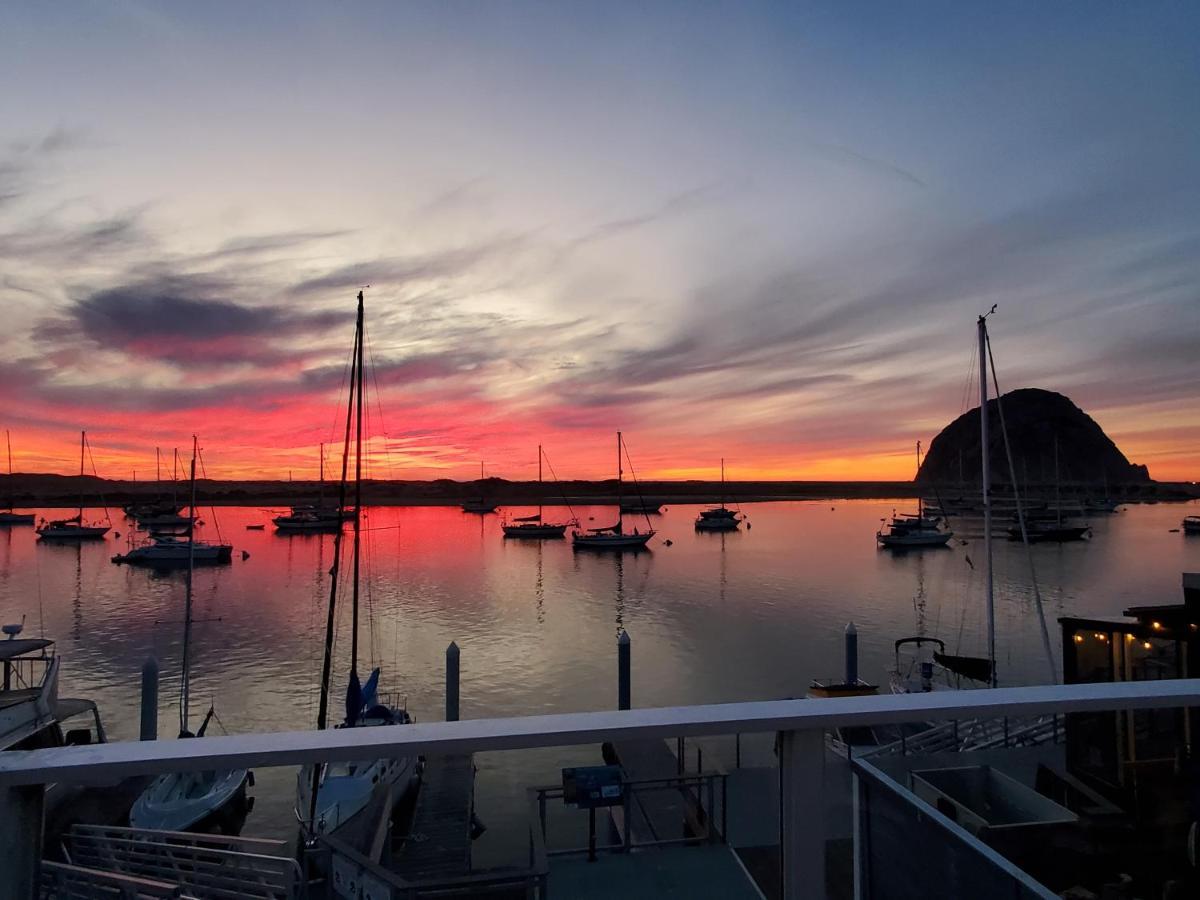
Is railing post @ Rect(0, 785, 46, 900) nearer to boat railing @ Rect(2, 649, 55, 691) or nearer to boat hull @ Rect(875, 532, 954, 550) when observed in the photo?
boat railing @ Rect(2, 649, 55, 691)

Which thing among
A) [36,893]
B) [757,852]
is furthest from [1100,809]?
[36,893]

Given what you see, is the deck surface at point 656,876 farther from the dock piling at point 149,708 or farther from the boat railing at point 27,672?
the boat railing at point 27,672

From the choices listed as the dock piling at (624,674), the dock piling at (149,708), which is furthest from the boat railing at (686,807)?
the dock piling at (149,708)

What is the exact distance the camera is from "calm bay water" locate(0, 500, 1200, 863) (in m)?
25.4

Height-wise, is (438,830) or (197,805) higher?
(438,830)

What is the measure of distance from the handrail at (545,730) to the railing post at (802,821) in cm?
12

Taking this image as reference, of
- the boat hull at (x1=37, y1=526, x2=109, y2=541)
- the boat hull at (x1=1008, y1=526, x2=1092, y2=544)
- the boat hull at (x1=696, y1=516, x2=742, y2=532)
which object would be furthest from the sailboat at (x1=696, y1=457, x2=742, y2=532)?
the boat hull at (x1=37, y1=526, x2=109, y2=541)

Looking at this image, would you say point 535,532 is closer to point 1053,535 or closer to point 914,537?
point 914,537

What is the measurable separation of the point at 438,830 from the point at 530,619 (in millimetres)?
33992

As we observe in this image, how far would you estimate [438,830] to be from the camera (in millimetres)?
7758

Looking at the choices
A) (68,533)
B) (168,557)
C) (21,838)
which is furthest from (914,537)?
(68,533)

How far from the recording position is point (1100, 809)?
265cm

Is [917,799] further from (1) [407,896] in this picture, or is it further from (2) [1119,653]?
(2) [1119,653]

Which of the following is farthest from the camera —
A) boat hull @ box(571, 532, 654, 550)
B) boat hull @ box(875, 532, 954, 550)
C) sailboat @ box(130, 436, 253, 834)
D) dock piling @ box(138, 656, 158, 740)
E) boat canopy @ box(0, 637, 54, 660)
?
boat hull @ box(571, 532, 654, 550)
